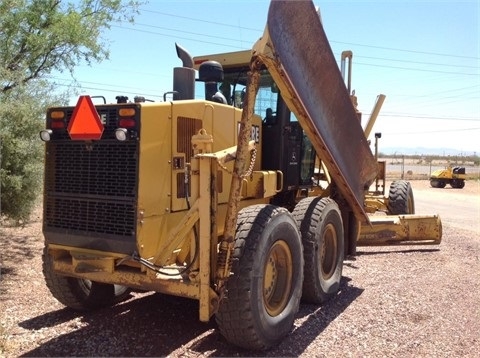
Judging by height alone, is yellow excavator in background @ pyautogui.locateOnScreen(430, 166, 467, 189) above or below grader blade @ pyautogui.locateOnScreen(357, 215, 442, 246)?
above

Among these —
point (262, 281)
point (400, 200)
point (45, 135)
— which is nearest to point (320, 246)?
point (262, 281)

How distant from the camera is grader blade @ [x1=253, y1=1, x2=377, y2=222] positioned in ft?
13.8

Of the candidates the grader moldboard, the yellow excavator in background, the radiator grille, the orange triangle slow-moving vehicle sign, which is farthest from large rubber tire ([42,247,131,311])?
the yellow excavator in background

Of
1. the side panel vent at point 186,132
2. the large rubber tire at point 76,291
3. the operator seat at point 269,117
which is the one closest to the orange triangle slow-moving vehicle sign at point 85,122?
the side panel vent at point 186,132

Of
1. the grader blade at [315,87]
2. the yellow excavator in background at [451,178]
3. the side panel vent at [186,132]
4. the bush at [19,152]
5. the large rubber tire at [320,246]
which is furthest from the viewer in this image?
the yellow excavator in background at [451,178]

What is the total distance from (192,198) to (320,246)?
6.77 feet

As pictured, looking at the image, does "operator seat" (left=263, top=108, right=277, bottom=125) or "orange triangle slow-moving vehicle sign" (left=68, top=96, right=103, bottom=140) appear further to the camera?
"operator seat" (left=263, top=108, right=277, bottom=125)

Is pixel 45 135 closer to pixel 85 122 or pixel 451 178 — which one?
pixel 85 122

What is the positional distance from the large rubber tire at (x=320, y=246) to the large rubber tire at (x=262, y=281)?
682 millimetres

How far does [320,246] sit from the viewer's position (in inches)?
220

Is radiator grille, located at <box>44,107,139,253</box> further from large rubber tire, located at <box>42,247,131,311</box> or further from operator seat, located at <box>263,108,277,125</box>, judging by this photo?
operator seat, located at <box>263,108,277,125</box>

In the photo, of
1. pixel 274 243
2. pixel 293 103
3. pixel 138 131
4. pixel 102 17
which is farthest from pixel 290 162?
pixel 102 17

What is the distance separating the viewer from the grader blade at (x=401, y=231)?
329 inches

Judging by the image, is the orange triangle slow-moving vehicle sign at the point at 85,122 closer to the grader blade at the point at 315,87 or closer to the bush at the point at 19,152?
the grader blade at the point at 315,87
